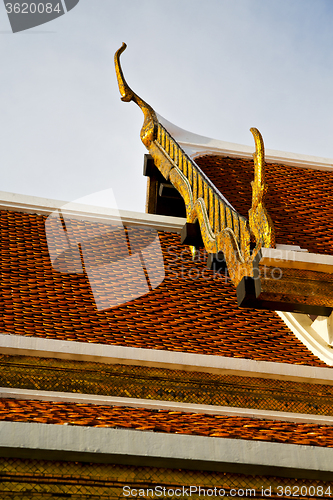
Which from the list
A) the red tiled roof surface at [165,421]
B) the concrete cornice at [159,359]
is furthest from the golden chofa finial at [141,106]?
the red tiled roof surface at [165,421]

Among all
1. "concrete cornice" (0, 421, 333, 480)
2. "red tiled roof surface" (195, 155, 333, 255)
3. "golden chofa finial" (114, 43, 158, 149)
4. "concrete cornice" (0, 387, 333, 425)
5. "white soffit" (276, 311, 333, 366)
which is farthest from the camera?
"golden chofa finial" (114, 43, 158, 149)

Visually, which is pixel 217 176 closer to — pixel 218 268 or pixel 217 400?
pixel 218 268

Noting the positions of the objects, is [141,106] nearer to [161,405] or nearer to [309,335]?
[309,335]

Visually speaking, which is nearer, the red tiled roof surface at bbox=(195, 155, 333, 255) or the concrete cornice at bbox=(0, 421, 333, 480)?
the concrete cornice at bbox=(0, 421, 333, 480)

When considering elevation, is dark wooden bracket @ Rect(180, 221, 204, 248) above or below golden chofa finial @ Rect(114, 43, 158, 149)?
below

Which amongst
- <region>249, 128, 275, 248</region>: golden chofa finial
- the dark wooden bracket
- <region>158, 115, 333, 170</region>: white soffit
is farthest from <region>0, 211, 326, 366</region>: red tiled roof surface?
<region>158, 115, 333, 170</region>: white soffit

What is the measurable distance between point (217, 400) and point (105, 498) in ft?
5.33

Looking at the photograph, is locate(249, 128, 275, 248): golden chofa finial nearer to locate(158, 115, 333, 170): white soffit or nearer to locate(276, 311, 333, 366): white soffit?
locate(276, 311, 333, 366): white soffit

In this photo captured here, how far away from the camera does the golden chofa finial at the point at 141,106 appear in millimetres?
6883

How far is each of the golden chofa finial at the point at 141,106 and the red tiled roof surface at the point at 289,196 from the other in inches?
37.0

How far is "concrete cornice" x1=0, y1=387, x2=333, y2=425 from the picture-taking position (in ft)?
13.0
